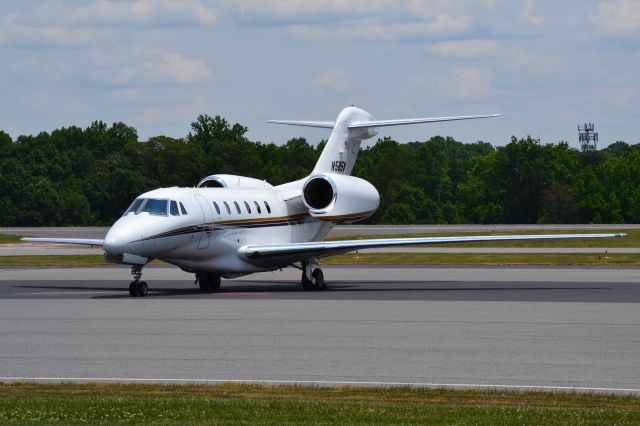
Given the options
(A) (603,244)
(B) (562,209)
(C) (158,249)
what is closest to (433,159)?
(B) (562,209)

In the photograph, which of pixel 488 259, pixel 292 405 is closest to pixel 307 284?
pixel 488 259

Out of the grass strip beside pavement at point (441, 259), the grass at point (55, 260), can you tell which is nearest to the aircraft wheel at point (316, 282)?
the grass strip beside pavement at point (441, 259)

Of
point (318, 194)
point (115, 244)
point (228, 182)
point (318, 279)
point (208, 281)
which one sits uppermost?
point (228, 182)

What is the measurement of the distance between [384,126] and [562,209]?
83135 millimetres

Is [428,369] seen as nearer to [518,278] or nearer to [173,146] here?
[518,278]

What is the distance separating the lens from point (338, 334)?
20.9 m

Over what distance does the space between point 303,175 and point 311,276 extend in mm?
89941

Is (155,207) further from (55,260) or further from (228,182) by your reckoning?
(55,260)

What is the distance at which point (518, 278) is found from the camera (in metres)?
38.5

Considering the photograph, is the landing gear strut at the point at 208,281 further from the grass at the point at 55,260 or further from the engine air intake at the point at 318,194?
the grass at the point at 55,260

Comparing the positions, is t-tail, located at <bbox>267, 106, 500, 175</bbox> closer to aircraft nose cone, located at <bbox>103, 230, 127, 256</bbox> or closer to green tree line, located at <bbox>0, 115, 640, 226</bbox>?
aircraft nose cone, located at <bbox>103, 230, 127, 256</bbox>

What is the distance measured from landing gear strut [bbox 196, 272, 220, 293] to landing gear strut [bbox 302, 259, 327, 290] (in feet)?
8.17

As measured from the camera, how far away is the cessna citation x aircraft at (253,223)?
3130cm

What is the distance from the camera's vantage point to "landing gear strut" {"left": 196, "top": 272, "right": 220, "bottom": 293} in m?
34.6
